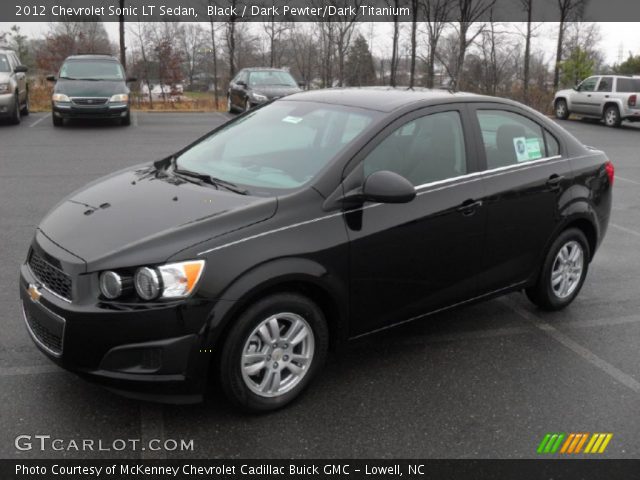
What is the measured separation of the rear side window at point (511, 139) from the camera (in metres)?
4.52

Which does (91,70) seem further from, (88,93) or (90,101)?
(90,101)

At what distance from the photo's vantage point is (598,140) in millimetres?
18141

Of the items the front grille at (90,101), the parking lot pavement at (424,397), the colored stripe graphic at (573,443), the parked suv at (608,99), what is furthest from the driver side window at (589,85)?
the colored stripe graphic at (573,443)

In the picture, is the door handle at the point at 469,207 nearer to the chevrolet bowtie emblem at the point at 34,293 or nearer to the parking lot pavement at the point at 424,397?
the parking lot pavement at the point at 424,397

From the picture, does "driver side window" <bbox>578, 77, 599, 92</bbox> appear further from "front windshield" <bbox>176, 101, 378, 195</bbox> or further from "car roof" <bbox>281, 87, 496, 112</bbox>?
"front windshield" <bbox>176, 101, 378, 195</bbox>

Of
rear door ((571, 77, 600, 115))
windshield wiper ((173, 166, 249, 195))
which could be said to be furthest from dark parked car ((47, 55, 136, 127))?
rear door ((571, 77, 600, 115))

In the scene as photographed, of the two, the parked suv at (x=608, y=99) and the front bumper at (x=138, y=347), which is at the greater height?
the parked suv at (x=608, y=99)

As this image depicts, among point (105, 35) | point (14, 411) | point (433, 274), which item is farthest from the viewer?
point (105, 35)

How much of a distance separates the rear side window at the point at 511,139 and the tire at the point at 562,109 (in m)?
21.0

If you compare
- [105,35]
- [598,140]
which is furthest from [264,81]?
[105,35]

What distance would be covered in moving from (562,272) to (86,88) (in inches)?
561

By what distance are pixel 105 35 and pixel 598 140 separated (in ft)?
137

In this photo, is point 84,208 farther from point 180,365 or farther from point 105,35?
point 105,35

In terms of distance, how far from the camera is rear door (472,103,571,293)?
14.6 ft
